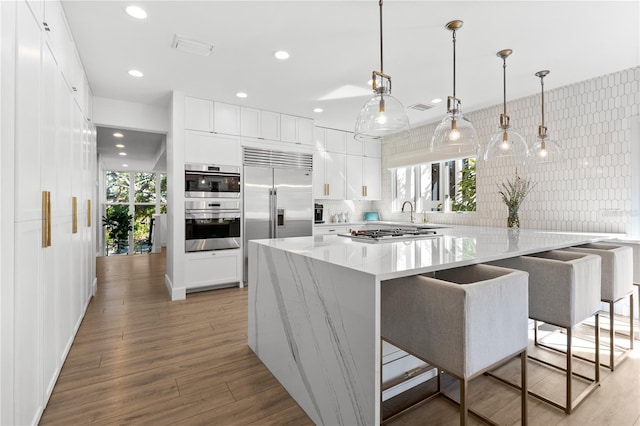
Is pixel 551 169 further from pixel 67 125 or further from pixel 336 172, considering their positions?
pixel 67 125

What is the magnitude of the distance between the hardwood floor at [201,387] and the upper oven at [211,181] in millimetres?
1709

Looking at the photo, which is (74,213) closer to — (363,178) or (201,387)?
(201,387)

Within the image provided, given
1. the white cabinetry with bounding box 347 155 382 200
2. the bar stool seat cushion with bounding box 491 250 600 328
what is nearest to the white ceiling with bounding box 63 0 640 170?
the bar stool seat cushion with bounding box 491 250 600 328

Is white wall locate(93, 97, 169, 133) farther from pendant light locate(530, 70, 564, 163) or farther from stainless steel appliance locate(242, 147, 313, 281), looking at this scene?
pendant light locate(530, 70, 564, 163)

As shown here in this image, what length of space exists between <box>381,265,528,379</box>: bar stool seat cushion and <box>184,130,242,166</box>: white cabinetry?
A: 134 inches

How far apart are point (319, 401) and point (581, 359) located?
2.07 metres

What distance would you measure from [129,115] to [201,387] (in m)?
3.81

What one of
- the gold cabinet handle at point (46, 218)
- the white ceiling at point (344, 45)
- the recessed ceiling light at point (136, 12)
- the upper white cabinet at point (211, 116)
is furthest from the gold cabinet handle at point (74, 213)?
the upper white cabinet at point (211, 116)

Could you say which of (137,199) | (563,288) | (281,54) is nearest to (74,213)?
(281,54)

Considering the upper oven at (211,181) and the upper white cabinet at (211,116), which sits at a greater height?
the upper white cabinet at (211,116)

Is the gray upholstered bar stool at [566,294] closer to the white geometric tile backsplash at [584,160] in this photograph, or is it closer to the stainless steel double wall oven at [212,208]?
the white geometric tile backsplash at [584,160]

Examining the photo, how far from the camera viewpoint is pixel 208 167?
13.8ft

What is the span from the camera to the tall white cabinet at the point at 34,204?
123 cm

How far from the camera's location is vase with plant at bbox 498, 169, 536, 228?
3.57 meters
